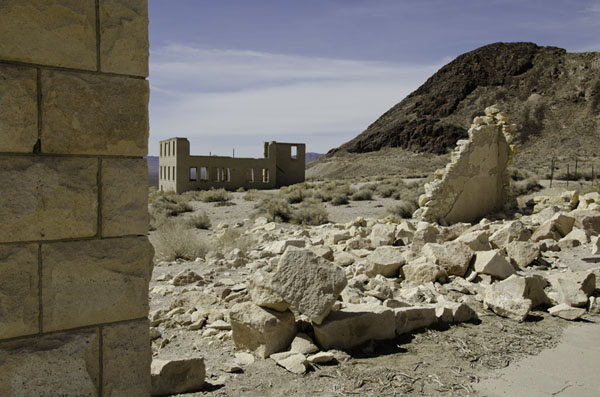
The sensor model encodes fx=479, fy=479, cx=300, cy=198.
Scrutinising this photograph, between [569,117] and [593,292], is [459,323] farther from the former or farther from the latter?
[569,117]

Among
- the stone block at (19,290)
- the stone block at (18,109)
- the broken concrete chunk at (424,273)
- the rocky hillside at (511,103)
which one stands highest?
the rocky hillside at (511,103)

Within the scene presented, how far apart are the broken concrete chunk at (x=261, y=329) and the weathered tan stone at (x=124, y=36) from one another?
238 centimetres

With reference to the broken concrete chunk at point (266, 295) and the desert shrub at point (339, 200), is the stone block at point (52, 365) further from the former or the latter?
the desert shrub at point (339, 200)

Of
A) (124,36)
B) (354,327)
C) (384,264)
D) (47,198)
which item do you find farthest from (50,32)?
(384,264)

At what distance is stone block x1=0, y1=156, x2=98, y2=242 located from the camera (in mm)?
2422

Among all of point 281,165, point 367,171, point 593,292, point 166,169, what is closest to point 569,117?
point 367,171

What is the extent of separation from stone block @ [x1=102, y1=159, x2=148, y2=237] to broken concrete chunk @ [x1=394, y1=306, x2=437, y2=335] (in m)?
2.95

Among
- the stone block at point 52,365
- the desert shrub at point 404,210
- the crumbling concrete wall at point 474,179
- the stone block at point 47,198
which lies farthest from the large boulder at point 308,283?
the desert shrub at point 404,210

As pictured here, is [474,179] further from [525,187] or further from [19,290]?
[19,290]

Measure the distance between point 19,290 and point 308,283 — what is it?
2390 millimetres

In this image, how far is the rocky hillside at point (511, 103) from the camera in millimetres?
52812

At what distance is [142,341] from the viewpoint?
2.84 meters

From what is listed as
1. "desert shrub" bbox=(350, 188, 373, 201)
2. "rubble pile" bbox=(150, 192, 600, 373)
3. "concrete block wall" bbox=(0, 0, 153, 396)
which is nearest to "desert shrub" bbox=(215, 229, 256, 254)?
"rubble pile" bbox=(150, 192, 600, 373)

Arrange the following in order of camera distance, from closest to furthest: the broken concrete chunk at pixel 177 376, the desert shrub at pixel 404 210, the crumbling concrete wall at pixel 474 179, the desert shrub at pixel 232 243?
the broken concrete chunk at pixel 177 376 → the desert shrub at pixel 232 243 → the crumbling concrete wall at pixel 474 179 → the desert shrub at pixel 404 210
